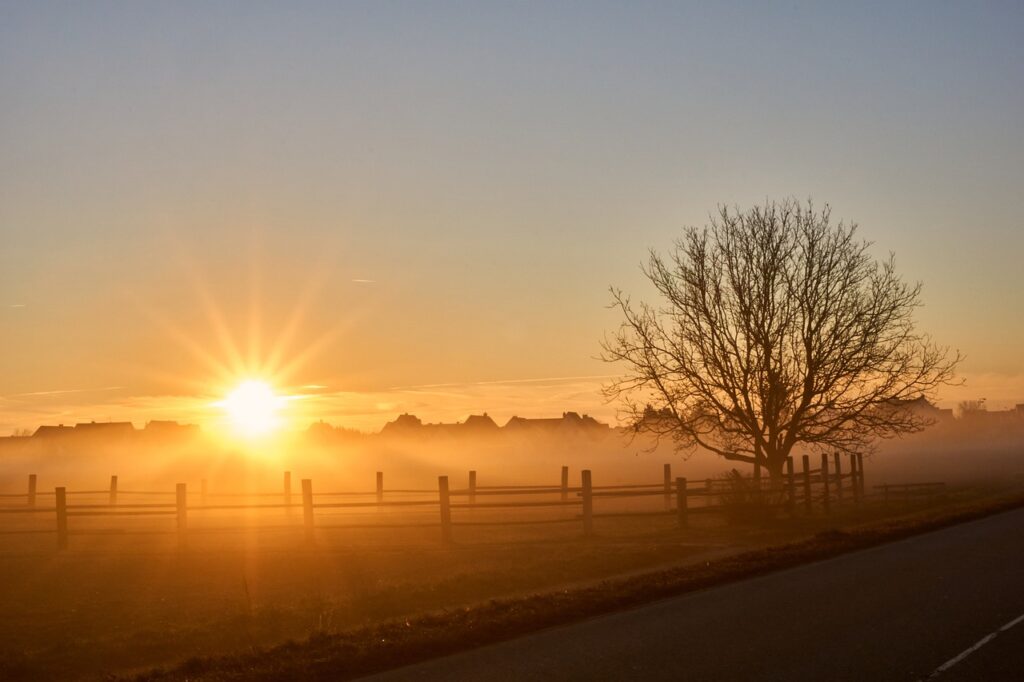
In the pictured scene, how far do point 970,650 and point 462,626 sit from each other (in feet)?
18.1

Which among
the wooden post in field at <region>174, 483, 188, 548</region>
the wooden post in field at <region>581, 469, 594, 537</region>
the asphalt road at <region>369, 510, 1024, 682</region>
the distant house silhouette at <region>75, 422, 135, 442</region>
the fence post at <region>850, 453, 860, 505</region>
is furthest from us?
the distant house silhouette at <region>75, 422, 135, 442</region>

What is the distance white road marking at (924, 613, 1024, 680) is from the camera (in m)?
9.63

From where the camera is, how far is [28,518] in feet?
152

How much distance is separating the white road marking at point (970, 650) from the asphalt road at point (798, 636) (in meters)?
0.03

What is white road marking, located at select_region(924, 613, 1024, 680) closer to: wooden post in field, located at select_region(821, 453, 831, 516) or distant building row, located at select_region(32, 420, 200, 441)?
wooden post in field, located at select_region(821, 453, 831, 516)

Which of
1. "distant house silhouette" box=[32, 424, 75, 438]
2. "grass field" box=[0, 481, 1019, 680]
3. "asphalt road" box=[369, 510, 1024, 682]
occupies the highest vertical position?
"distant house silhouette" box=[32, 424, 75, 438]

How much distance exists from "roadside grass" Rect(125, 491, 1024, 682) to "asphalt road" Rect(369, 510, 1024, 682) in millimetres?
497

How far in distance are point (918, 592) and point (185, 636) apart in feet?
33.3

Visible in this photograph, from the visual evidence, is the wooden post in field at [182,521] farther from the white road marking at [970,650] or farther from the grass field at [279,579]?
the white road marking at [970,650]

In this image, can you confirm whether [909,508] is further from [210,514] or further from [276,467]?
[276,467]

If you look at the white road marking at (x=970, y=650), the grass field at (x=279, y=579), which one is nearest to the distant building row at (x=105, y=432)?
the grass field at (x=279, y=579)

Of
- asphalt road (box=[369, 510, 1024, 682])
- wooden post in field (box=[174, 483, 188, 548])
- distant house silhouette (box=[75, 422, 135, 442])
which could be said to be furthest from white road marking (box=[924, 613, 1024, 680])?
distant house silhouette (box=[75, 422, 135, 442])

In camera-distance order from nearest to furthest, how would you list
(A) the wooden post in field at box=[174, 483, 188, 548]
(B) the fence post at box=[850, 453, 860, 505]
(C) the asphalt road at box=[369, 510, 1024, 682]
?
(C) the asphalt road at box=[369, 510, 1024, 682] → (A) the wooden post in field at box=[174, 483, 188, 548] → (B) the fence post at box=[850, 453, 860, 505]

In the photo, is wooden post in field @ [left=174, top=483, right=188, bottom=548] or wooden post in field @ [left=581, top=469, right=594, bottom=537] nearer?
wooden post in field @ [left=581, top=469, right=594, bottom=537]
